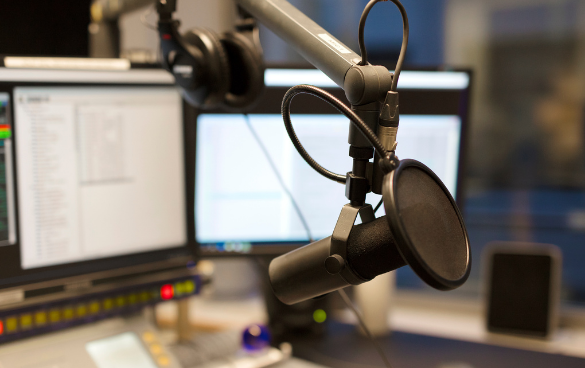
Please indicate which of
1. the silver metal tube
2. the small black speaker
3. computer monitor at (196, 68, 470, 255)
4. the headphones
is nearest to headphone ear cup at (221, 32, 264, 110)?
the headphones

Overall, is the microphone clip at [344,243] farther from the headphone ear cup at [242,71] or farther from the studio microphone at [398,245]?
the headphone ear cup at [242,71]

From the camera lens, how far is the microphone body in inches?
14.2

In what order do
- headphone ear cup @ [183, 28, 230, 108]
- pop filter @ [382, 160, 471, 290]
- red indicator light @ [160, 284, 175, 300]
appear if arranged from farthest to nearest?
1. red indicator light @ [160, 284, 175, 300]
2. headphone ear cup @ [183, 28, 230, 108]
3. pop filter @ [382, 160, 471, 290]

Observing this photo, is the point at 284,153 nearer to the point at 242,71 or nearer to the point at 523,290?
the point at 242,71

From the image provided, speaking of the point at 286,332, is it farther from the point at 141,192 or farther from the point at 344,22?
the point at 344,22

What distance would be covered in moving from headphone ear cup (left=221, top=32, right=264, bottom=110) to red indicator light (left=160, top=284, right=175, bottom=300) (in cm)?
34

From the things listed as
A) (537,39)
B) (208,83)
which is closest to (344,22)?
(537,39)

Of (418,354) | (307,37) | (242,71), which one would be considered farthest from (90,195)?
(418,354)

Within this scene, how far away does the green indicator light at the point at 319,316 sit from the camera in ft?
3.14

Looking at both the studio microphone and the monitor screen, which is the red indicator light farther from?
the studio microphone

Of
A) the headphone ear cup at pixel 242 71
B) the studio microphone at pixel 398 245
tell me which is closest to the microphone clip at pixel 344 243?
the studio microphone at pixel 398 245

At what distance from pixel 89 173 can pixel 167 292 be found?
0.23 metres

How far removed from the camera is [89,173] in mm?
736

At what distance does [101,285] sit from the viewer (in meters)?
0.75
